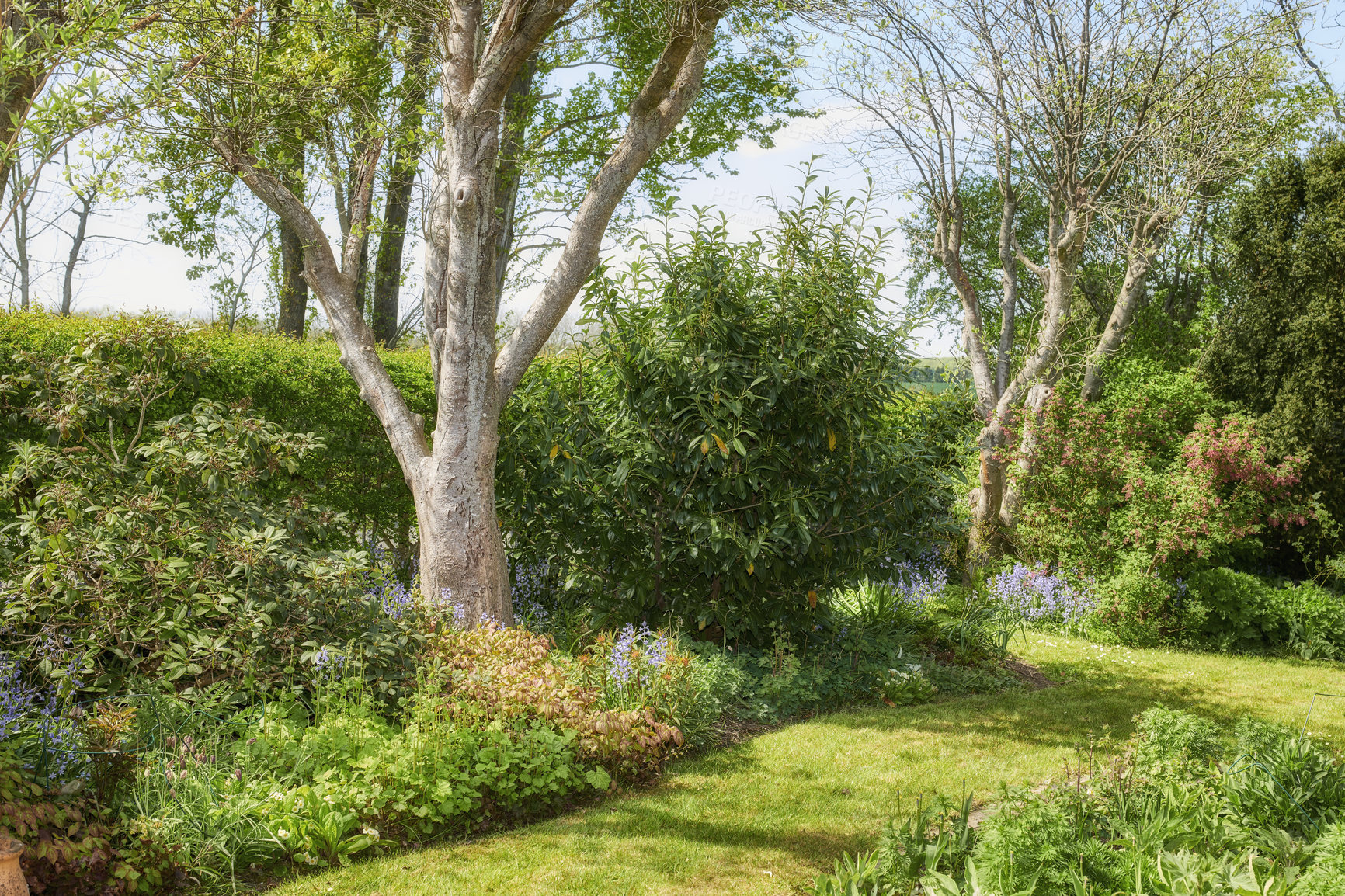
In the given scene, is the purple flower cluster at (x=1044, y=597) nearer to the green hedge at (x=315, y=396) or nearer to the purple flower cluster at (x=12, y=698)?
the green hedge at (x=315, y=396)

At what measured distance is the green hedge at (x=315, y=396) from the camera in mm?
6184

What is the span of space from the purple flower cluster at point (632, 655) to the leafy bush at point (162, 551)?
115 cm

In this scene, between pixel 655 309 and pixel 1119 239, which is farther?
pixel 1119 239

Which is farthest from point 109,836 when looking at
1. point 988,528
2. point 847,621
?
point 988,528

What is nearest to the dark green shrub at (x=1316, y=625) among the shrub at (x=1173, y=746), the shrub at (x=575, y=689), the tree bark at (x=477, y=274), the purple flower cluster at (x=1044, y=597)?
the purple flower cluster at (x=1044, y=597)

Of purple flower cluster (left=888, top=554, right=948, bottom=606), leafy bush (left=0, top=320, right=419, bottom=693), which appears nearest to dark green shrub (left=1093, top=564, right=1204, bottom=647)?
purple flower cluster (left=888, top=554, right=948, bottom=606)

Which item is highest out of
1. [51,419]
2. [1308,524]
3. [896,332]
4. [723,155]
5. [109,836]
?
[723,155]

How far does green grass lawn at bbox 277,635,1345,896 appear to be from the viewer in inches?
143

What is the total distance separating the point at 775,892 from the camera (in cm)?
360

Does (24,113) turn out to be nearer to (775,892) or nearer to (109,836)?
(109,836)

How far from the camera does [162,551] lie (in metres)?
4.73

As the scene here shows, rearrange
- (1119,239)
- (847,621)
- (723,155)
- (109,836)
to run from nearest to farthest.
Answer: (109,836) < (847,621) < (1119,239) < (723,155)

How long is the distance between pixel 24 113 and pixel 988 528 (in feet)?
32.1

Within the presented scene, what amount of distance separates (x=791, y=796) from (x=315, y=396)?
4835mm
